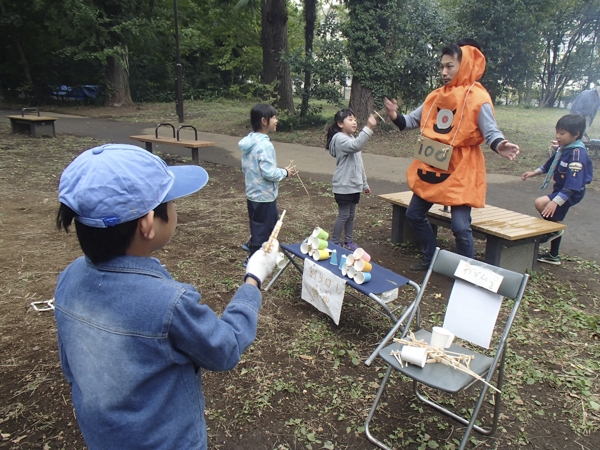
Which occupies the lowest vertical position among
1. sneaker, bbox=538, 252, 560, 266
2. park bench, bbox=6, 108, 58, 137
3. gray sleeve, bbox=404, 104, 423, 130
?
park bench, bbox=6, 108, 58, 137

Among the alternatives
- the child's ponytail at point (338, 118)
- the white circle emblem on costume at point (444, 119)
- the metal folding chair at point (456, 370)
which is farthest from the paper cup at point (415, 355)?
the child's ponytail at point (338, 118)

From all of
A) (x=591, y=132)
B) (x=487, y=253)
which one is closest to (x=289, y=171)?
(x=487, y=253)

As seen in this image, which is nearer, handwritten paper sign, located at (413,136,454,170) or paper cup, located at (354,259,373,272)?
paper cup, located at (354,259,373,272)

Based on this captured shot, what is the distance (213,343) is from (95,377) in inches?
12.7

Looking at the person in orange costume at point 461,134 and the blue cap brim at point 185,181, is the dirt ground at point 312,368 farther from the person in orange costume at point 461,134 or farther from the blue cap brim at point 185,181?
the blue cap brim at point 185,181

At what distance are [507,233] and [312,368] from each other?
2.18m

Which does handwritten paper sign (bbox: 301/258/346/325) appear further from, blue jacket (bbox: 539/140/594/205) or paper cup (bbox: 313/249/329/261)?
blue jacket (bbox: 539/140/594/205)

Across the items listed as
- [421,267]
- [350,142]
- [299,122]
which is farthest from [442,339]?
[299,122]

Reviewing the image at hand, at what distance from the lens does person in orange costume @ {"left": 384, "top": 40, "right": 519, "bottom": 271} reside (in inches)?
147

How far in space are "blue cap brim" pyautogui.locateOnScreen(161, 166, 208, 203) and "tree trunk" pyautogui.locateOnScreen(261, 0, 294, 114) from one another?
13.1 meters

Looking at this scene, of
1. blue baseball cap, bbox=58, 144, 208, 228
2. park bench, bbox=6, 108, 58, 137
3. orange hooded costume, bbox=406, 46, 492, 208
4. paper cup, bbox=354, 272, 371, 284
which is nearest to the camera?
blue baseball cap, bbox=58, 144, 208, 228

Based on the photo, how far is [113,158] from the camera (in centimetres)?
117

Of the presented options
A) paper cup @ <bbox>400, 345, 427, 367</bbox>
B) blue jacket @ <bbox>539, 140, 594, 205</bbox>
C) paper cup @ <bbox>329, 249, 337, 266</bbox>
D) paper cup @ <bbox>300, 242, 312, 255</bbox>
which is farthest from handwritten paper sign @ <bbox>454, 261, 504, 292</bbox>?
blue jacket @ <bbox>539, 140, 594, 205</bbox>

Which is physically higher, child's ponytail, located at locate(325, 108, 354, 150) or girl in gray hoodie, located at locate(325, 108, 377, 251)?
child's ponytail, located at locate(325, 108, 354, 150)
